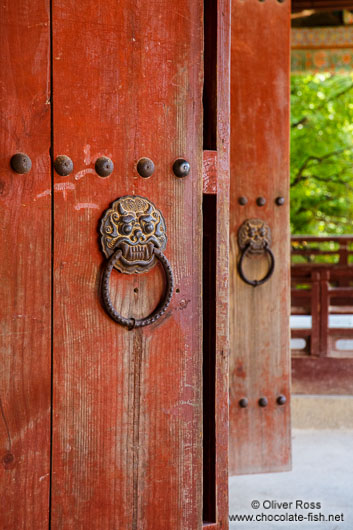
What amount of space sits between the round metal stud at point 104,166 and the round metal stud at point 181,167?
162 millimetres

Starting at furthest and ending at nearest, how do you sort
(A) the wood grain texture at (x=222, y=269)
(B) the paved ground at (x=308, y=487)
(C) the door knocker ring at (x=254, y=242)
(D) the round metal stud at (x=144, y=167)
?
1. (C) the door knocker ring at (x=254, y=242)
2. (B) the paved ground at (x=308, y=487)
3. (A) the wood grain texture at (x=222, y=269)
4. (D) the round metal stud at (x=144, y=167)

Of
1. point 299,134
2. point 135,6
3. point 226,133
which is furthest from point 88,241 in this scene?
point 299,134

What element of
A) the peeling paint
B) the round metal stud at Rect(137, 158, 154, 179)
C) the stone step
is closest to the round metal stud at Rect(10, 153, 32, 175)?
the peeling paint

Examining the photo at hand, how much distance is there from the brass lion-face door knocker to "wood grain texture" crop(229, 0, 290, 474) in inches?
66.5

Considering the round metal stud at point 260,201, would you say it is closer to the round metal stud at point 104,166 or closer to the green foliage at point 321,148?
the round metal stud at point 104,166

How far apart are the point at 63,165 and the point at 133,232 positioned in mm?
221

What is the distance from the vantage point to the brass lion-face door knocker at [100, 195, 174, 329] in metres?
1.29

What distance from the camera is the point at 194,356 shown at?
140 centimetres

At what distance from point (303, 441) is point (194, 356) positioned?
2487 millimetres

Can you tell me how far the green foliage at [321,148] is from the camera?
955cm

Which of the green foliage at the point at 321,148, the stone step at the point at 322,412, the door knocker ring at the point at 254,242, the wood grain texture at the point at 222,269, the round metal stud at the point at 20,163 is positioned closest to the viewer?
the round metal stud at the point at 20,163

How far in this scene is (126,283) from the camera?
4.38 feet

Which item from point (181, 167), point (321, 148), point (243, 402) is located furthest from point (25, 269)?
point (321, 148)

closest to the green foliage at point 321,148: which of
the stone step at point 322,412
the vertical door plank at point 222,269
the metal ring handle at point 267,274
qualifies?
the stone step at point 322,412
